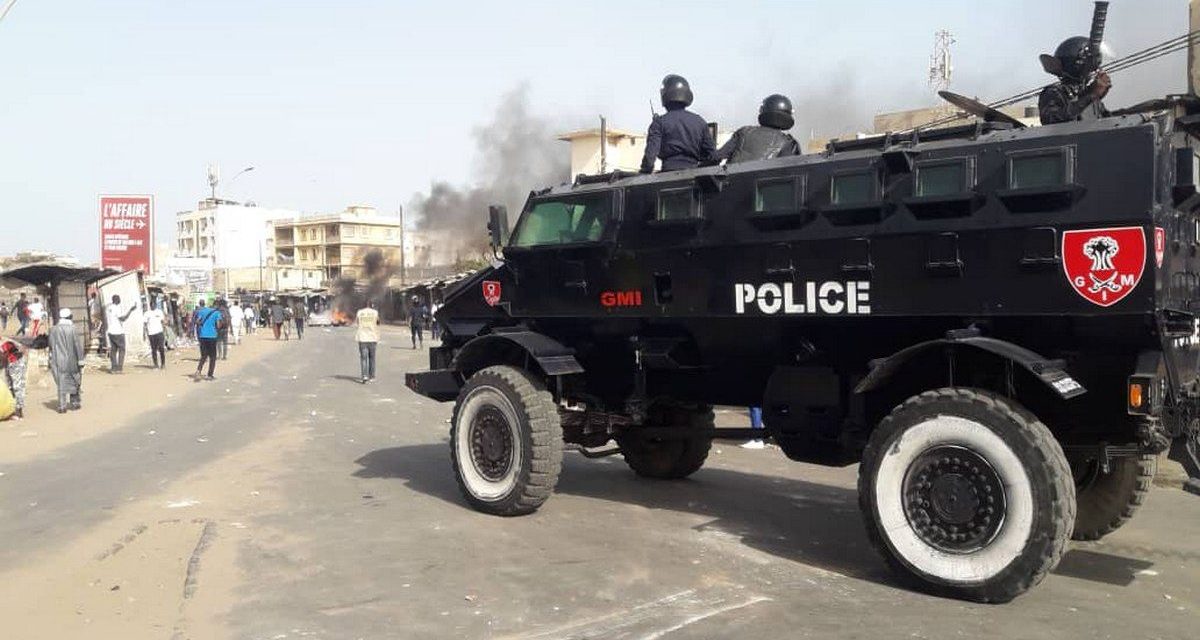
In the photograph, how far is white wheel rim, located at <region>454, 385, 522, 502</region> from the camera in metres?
7.45

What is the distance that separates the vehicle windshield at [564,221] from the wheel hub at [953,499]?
2996 millimetres

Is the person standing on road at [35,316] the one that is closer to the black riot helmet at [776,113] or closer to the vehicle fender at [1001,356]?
the black riot helmet at [776,113]

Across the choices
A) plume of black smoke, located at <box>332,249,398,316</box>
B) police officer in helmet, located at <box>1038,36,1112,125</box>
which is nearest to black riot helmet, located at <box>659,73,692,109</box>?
police officer in helmet, located at <box>1038,36,1112,125</box>

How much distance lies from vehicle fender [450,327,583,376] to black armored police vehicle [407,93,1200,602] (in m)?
0.04

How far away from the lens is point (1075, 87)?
5.95 meters

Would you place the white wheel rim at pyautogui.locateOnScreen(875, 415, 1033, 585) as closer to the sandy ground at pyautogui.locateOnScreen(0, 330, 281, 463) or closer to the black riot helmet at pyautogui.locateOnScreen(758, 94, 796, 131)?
the black riot helmet at pyautogui.locateOnScreen(758, 94, 796, 131)

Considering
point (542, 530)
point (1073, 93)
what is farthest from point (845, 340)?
point (542, 530)

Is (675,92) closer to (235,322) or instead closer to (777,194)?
(777,194)

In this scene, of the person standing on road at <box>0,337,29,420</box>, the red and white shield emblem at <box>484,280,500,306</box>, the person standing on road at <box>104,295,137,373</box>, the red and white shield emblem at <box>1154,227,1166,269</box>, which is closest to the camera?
the red and white shield emblem at <box>1154,227,1166,269</box>

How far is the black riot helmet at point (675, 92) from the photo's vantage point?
301 inches

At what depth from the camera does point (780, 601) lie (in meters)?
5.29

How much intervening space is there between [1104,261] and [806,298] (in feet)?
5.59

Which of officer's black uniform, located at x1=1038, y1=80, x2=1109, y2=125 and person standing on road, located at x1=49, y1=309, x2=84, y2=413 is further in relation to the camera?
person standing on road, located at x1=49, y1=309, x2=84, y2=413

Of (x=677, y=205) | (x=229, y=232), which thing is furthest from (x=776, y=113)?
(x=229, y=232)
